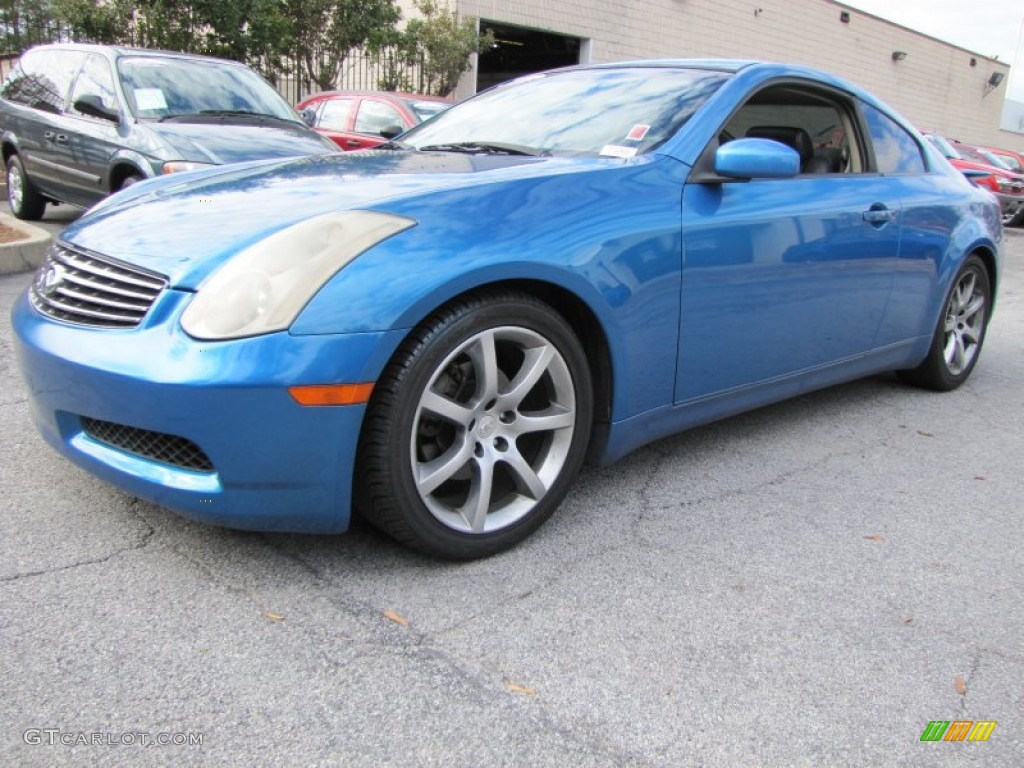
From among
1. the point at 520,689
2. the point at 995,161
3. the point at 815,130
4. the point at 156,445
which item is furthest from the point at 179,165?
the point at 995,161

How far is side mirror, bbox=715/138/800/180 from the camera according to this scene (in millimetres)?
2936

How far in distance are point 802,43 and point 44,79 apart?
23.8 m

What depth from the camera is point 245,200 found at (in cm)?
261

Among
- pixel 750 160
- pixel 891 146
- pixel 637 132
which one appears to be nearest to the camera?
pixel 750 160

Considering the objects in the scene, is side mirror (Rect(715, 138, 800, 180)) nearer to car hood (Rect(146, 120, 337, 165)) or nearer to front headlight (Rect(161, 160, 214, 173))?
car hood (Rect(146, 120, 337, 165))

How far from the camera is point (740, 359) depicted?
10.4 ft

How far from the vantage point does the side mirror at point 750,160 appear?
9.63ft

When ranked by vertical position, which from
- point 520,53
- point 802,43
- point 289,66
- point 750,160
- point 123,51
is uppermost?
point 802,43

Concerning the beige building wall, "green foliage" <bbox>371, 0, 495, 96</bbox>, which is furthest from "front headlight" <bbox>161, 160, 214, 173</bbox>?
"green foliage" <bbox>371, 0, 495, 96</bbox>

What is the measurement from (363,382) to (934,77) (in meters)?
36.4

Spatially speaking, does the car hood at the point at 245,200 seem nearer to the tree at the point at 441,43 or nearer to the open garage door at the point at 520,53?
the tree at the point at 441,43

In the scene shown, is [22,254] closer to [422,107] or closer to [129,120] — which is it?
[129,120]

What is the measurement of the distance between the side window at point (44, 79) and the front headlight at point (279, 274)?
19.8ft

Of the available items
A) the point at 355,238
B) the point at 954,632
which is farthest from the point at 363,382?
the point at 954,632
